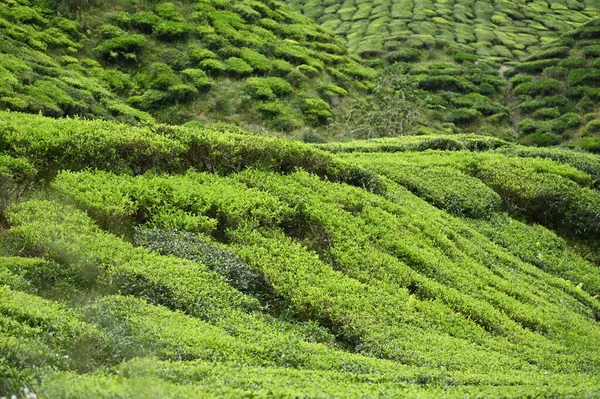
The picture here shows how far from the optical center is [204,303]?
8.80 meters

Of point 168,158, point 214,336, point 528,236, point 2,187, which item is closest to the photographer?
point 214,336

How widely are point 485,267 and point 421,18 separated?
1931 inches

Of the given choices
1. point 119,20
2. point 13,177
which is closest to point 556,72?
point 119,20

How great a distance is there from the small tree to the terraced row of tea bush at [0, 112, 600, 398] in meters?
17.6

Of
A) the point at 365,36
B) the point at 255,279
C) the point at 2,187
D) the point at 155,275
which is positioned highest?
the point at 2,187

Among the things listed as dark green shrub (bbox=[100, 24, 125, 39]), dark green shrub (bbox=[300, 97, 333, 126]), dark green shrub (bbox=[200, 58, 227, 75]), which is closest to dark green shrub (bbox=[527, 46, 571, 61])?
dark green shrub (bbox=[300, 97, 333, 126])

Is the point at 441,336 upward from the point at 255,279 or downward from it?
downward

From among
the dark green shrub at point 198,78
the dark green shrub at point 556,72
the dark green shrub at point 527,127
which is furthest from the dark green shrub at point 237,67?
the dark green shrub at point 556,72

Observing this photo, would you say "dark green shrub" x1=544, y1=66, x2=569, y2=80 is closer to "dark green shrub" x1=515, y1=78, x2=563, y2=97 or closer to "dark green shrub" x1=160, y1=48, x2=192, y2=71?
"dark green shrub" x1=515, y1=78, x2=563, y2=97

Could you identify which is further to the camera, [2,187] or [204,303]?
[2,187]

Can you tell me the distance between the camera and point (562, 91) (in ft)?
149

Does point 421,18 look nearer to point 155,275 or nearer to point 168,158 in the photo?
point 168,158

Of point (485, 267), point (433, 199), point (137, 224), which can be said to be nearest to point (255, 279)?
point (137, 224)

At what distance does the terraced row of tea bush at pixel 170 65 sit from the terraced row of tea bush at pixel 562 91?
1297 cm
